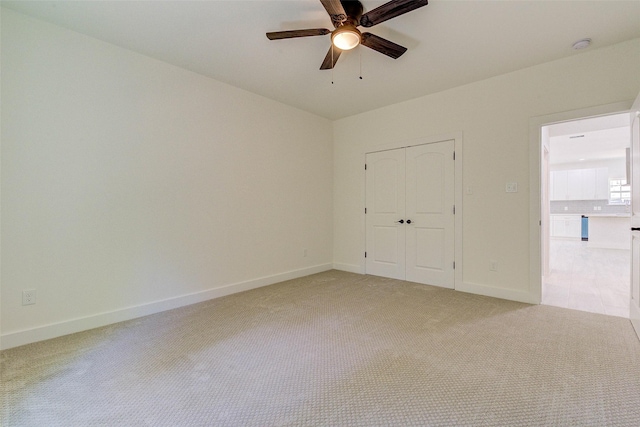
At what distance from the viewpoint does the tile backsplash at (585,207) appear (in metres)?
8.59

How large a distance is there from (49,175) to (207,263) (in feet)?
5.44

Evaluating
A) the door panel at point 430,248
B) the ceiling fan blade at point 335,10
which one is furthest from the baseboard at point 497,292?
the ceiling fan blade at point 335,10

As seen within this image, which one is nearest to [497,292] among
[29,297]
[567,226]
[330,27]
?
[330,27]

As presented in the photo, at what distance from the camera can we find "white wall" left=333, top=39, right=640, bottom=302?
2826 millimetres

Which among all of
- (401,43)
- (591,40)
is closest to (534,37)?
(591,40)

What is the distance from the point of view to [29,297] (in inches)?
91.4

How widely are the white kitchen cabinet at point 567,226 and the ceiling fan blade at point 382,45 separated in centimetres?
974

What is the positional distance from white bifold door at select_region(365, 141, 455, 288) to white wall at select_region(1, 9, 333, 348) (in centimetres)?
160

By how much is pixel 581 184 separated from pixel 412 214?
8417 millimetres

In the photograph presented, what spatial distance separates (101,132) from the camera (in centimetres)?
266

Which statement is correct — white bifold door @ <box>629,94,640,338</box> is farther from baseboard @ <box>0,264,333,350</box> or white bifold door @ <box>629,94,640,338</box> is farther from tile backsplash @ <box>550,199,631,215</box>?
tile backsplash @ <box>550,199,631,215</box>

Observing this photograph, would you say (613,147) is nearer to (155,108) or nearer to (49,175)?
(155,108)

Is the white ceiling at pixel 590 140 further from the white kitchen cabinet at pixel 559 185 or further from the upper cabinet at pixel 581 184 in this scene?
the white kitchen cabinet at pixel 559 185

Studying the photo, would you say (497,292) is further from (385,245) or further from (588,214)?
(588,214)
